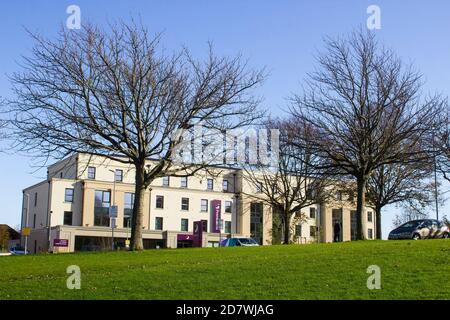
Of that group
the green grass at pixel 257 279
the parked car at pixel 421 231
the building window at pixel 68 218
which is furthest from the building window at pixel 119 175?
the green grass at pixel 257 279

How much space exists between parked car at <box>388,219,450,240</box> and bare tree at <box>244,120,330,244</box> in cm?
614

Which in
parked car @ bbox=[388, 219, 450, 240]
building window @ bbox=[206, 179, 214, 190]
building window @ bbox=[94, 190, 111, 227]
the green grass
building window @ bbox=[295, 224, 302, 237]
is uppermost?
building window @ bbox=[206, 179, 214, 190]

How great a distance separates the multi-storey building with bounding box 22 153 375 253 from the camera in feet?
246

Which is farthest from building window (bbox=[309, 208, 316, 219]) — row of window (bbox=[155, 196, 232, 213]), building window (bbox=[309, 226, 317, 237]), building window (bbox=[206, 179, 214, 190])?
building window (bbox=[206, 179, 214, 190])

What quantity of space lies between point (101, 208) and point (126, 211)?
3.50 metres

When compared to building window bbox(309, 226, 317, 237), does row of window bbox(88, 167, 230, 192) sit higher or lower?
higher

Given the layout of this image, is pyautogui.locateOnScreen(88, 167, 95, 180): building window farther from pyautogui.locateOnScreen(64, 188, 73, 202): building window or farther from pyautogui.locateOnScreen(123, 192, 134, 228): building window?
pyautogui.locateOnScreen(123, 192, 134, 228): building window

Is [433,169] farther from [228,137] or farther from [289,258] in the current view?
[289,258]

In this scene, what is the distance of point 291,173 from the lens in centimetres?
5222

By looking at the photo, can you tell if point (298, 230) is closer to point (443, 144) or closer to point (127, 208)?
point (127, 208)

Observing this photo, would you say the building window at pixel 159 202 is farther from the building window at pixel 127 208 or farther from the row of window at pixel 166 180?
the building window at pixel 127 208

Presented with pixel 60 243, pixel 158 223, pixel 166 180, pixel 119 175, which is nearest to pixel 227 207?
pixel 166 180
